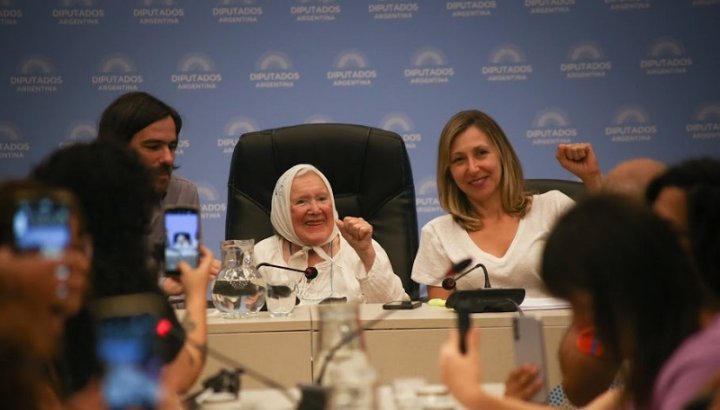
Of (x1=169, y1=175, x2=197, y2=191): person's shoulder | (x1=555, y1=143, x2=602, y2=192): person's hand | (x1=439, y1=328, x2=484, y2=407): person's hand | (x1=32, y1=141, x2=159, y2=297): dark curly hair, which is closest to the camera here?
(x1=439, y1=328, x2=484, y2=407): person's hand

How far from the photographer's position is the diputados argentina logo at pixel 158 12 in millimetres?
5422

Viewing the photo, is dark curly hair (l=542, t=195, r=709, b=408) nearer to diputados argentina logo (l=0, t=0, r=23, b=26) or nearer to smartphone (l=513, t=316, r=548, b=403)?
smartphone (l=513, t=316, r=548, b=403)

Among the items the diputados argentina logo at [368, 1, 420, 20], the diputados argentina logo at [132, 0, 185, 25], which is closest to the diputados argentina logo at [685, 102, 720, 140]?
the diputados argentina logo at [368, 1, 420, 20]

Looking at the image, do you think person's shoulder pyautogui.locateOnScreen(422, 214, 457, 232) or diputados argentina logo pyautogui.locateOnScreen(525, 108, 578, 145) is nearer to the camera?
person's shoulder pyautogui.locateOnScreen(422, 214, 457, 232)

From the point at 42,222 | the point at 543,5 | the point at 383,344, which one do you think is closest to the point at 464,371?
the point at 42,222

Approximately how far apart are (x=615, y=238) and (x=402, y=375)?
1.31 m

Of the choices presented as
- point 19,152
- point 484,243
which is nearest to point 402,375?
point 484,243

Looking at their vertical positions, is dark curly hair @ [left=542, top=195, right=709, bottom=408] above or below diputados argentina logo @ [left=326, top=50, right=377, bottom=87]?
below

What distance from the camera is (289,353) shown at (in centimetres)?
263

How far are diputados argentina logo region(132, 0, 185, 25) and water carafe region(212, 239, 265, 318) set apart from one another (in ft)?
9.42

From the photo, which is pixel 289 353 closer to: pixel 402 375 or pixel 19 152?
pixel 402 375

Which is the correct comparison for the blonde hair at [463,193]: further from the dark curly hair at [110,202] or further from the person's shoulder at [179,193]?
the dark curly hair at [110,202]

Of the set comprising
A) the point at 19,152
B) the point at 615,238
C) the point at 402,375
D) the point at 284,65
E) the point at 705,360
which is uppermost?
the point at 284,65

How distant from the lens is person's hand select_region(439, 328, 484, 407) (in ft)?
4.93
